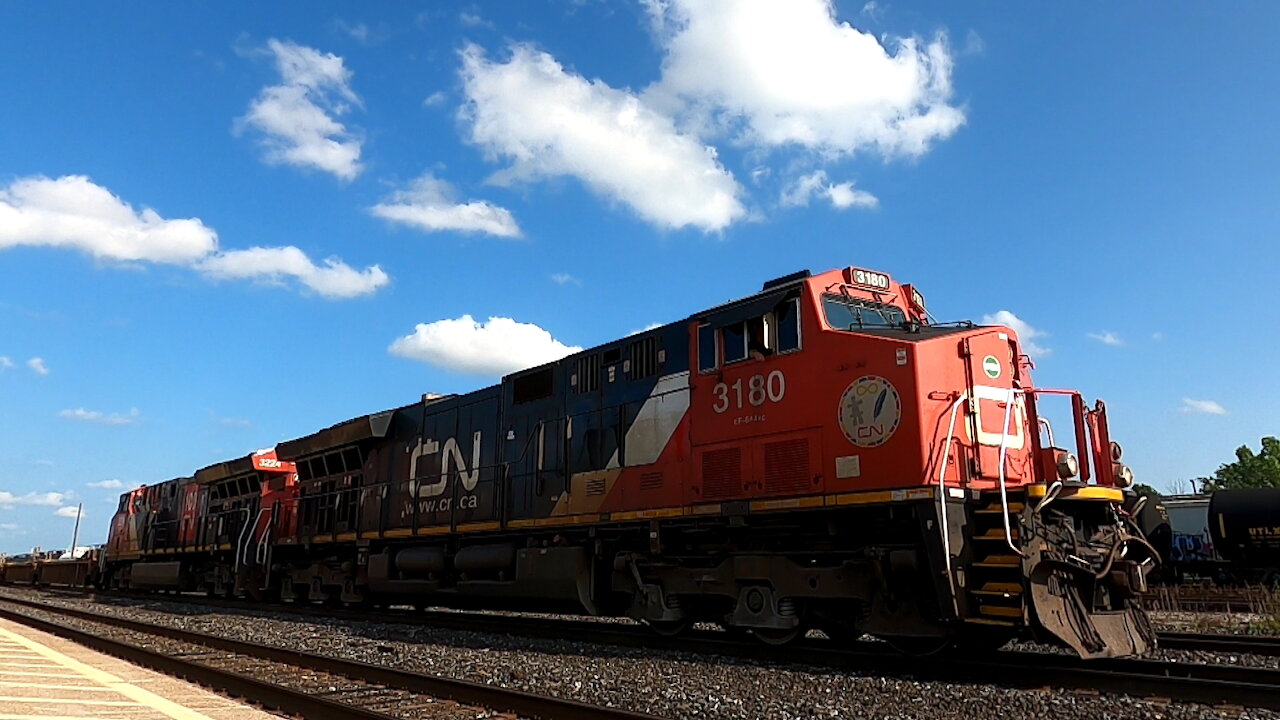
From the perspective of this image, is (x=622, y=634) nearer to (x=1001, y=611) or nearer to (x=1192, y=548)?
(x=1001, y=611)

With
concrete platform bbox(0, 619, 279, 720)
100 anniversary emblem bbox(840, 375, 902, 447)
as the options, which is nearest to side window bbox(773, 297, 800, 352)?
100 anniversary emblem bbox(840, 375, 902, 447)

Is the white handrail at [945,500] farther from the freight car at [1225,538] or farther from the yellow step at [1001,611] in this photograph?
the freight car at [1225,538]

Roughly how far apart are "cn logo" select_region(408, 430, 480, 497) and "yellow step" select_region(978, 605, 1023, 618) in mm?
8797

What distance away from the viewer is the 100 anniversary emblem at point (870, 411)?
27.5ft

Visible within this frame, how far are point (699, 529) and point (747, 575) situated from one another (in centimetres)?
91

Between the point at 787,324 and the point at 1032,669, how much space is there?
160 inches

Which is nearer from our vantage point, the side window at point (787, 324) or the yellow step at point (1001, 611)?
the yellow step at point (1001, 611)

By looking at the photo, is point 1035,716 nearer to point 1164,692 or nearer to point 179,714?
point 1164,692

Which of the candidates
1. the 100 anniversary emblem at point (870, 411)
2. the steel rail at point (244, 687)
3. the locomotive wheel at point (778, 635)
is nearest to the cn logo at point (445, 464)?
the steel rail at point (244, 687)

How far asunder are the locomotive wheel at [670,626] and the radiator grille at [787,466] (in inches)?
89.7

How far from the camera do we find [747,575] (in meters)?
9.34

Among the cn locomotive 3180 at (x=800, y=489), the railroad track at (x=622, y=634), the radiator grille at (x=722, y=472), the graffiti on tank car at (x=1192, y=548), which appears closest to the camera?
the cn locomotive 3180 at (x=800, y=489)

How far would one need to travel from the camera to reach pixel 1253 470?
60125 mm

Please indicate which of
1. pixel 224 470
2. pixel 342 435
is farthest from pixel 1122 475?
pixel 224 470
